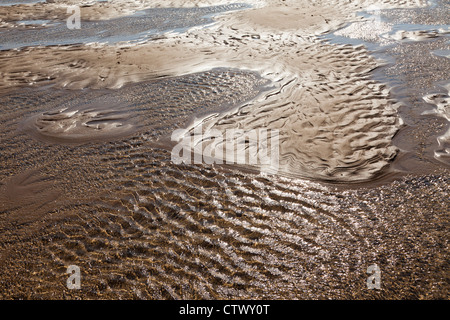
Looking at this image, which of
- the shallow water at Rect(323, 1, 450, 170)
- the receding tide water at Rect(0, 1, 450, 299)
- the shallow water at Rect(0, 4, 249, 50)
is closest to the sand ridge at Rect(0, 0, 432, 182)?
the shallow water at Rect(323, 1, 450, 170)

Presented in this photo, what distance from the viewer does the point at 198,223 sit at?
13.9 feet

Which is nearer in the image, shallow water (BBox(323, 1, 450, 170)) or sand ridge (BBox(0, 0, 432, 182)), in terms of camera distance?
sand ridge (BBox(0, 0, 432, 182))

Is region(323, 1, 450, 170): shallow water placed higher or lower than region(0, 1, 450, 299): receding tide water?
higher

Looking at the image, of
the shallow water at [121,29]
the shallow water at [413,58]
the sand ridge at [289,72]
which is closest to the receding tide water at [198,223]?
the shallow water at [413,58]

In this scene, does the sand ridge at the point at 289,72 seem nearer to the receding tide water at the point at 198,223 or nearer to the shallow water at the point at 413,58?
the shallow water at the point at 413,58

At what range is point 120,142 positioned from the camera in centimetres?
602

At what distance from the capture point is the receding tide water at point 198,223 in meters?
3.47

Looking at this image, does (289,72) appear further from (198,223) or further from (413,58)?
(198,223)

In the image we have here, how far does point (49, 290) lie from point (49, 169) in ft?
8.13

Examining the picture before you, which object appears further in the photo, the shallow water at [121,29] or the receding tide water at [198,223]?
the shallow water at [121,29]

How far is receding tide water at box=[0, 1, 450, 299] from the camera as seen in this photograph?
3.47 m

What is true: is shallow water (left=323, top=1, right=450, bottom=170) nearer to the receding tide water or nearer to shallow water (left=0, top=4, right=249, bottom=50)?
the receding tide water
